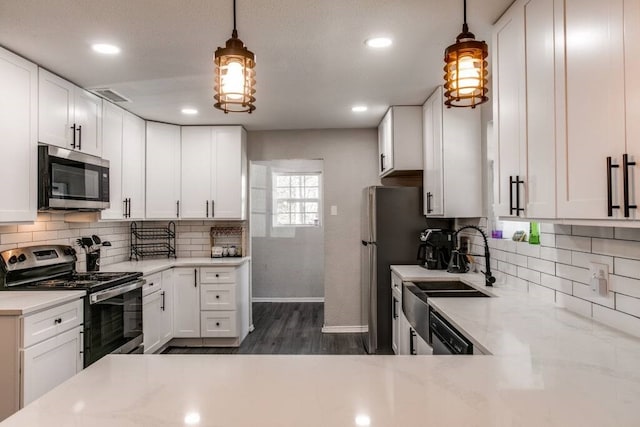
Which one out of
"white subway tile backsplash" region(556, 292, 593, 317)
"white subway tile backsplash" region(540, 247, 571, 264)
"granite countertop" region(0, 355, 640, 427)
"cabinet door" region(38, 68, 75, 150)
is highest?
"cabinet door" region(38, 68, 75, 150)

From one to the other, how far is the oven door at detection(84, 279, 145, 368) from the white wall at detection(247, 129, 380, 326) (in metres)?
2.09

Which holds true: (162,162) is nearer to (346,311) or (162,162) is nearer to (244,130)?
(244,130)

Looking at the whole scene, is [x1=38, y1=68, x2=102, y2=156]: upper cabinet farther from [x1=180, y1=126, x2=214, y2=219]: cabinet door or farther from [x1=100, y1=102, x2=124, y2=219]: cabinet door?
[x1=180, y1=126, x2=214, y2=219]: cabinet door

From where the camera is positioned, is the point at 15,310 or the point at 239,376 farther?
the point at 15,310

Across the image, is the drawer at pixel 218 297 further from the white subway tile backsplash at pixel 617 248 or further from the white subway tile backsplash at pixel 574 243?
the white subway tile backsplash at pixel 617 248

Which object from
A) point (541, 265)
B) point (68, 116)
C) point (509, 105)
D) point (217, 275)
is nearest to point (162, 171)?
point (217, 275)

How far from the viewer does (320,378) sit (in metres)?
1.15

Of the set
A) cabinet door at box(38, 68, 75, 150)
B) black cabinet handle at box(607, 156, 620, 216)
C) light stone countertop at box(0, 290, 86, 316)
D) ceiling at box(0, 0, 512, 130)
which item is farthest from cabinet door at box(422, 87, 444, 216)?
cabinet door at box(38, 68, 75, 150)

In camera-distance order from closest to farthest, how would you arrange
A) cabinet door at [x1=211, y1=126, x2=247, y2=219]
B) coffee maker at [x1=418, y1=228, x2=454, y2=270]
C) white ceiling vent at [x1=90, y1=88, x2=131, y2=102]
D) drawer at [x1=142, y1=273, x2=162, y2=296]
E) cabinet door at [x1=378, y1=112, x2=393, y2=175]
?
white ceiling vent at [x1=90, y1=88, x2=131, y2=102] < coffee maker at [x1=418, y1=228, x2=454, y2=270] < drawer at [x1=142, y1=273, x2=162, y2=296] < cabinet door at [x1=378, y1=112, x2=393, y2=175] < cabinet door at [x1=211, y1=126, x2=247, y2=219]

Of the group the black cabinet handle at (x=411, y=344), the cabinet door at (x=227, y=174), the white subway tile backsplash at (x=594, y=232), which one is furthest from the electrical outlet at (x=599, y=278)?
the cabinet door at (x=227, y=174)

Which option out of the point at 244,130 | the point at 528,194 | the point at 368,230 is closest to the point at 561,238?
the point at 528,194

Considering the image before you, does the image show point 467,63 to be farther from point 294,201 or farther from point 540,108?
point 294,201

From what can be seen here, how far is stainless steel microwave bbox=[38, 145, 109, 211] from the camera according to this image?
8.81 feet

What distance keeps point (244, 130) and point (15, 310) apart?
300 centimetres
